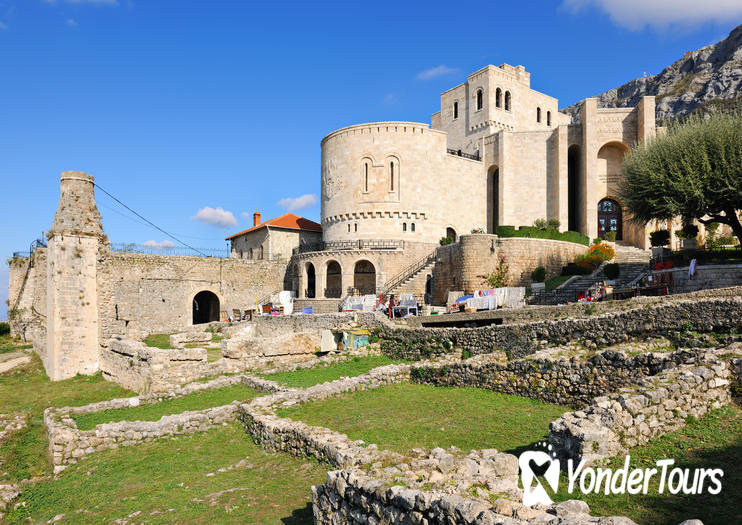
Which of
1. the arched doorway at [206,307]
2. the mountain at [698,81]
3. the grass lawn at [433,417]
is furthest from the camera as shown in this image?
the mountain at [698,81]

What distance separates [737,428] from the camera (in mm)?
6355

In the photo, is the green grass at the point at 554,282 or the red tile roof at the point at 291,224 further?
the red tile roof at the point at 291,224

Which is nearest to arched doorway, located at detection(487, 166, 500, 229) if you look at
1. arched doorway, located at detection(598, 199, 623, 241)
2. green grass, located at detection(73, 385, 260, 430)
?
arched doorway, located at detection(598, 199, 623, 241)

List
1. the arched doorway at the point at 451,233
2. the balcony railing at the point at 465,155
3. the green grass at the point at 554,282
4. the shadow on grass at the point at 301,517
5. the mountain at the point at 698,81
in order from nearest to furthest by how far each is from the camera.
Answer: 1. the shadow on grass at the point at 301,517
2. the green grass at the point at 554,282
3. the arched doorway at the point at 451,233
4. the balcony railing at the point at 465,155
5. the mountain at the point at 698,81

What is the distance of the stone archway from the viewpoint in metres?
41.3

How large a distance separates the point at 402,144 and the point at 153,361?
103ft

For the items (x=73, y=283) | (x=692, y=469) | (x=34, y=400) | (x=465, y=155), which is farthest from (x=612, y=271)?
(x=34, y=400)

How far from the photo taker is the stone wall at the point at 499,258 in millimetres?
28219

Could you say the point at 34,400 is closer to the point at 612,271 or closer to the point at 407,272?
the point at 612,271

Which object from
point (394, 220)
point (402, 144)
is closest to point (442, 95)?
point (402, 144)

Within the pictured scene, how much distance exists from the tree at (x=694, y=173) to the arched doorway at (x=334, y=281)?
75.9ft

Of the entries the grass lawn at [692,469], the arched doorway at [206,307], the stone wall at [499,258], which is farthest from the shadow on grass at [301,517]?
the arched doorway at [206,307]

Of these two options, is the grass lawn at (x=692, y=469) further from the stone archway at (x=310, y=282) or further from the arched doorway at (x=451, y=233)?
the arched doorway at (x=451, y=233)

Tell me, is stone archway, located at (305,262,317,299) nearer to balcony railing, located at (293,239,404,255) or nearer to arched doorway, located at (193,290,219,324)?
balcony railing, located at (293,239,404,255)
